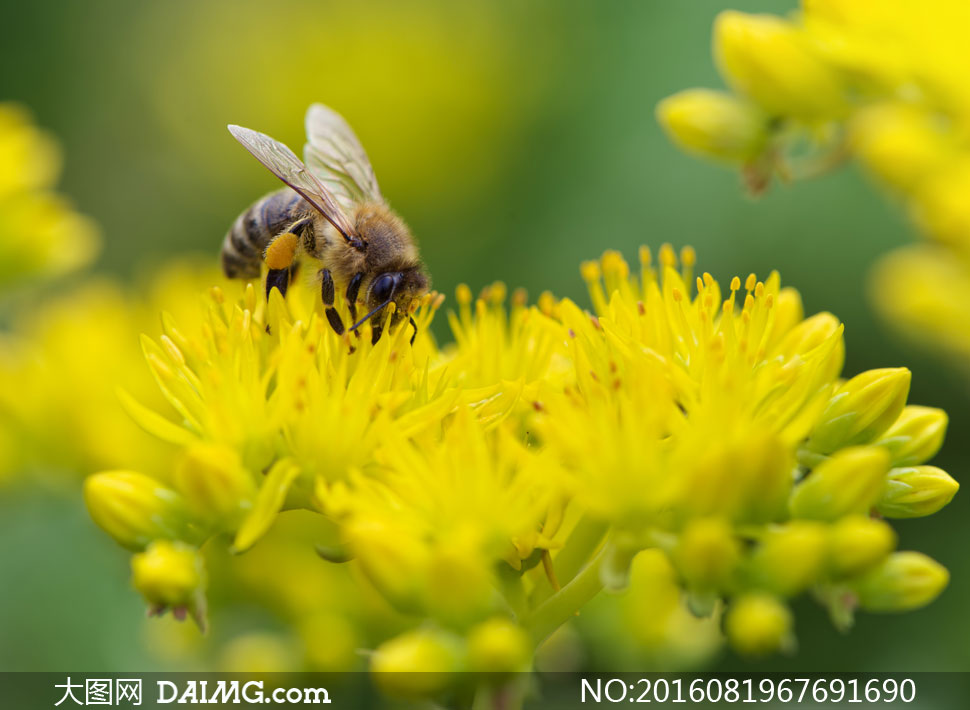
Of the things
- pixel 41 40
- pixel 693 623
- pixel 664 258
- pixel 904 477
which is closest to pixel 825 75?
pixel 664 258

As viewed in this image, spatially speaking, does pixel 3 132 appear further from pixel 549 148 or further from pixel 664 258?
pixel 549 148

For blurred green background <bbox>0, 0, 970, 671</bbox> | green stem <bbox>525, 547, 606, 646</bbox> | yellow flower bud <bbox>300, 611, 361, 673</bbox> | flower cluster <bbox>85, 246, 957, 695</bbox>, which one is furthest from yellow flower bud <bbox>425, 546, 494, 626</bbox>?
blurred green background <bbox>0, 0, 970, 671</bbox>

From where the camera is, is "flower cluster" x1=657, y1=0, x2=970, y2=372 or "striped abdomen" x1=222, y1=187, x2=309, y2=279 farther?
"striped abdomen" x1=222, y1=187, x2=309, y2=279

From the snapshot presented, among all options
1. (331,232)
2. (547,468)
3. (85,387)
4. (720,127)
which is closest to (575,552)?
(547,468)

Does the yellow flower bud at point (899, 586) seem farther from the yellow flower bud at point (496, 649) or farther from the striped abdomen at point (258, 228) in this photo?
the striped abdomen at point (258, 228)

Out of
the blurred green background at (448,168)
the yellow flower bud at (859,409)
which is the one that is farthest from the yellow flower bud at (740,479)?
the blurred green background at (448,168)

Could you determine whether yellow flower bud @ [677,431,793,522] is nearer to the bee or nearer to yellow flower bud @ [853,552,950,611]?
yellow flower bud @ [853,552,950,611]
